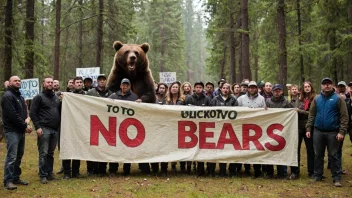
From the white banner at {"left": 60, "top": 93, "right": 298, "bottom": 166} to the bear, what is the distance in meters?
0.83

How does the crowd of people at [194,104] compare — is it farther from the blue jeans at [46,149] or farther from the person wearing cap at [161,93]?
the person wearing cap at [161,93]

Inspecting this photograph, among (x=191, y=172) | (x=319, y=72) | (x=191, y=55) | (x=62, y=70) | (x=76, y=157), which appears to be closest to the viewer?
(x=76, y=157)

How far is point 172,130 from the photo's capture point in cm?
786

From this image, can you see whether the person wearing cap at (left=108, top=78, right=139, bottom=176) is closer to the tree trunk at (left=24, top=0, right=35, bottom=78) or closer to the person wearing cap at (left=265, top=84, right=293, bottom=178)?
the person wearing cap at (left=265, top=84, right=293, bottom=178)

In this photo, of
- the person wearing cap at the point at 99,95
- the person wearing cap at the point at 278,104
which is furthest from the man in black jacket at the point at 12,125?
the person wearing cap at the point at 278,104

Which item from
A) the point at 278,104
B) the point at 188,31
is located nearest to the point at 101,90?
the point at 278,104

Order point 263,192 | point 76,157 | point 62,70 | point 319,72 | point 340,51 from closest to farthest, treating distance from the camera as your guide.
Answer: point 263,192 < point 76,157 < point 340,51 < point 319,72 < point 62,70

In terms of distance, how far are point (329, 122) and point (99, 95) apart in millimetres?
4859

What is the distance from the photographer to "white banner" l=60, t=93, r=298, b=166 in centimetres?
771

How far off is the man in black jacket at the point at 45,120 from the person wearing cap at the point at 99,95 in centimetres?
89

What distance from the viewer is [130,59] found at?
8188 mm

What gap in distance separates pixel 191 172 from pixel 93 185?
2322mm

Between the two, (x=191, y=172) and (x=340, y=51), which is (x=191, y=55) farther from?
(x=191, y=172)

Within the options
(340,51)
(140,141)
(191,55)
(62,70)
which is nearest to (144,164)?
(140,141)
